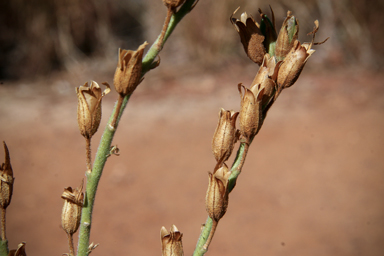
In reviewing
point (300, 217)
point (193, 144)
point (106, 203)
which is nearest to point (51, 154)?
point (106, 203)

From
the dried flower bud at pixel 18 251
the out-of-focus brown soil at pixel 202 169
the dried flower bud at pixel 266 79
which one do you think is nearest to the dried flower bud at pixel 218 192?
the dried flower bud at pixel 266 79

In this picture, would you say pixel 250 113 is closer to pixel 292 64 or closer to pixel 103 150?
pixel 292 64

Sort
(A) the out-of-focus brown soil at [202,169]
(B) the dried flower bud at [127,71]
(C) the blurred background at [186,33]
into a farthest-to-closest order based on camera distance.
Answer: (C) the blurred background at [186,33], (A) the out-of-focus brown soil at [202,169], (B) the dried flower bud at [127,71]

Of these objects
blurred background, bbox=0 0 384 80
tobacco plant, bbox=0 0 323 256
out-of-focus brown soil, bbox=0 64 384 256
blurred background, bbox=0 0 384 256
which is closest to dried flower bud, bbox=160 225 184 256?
tobacco plant, bbox=0 0 323 256

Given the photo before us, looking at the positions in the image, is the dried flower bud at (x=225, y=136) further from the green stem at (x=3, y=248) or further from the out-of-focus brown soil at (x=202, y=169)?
the out-of-focus brown soil at (x=202, y=169)

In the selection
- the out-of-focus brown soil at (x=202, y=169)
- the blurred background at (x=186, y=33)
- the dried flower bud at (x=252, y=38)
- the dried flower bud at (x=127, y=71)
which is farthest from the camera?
the blurred background at (x=186, y=33)

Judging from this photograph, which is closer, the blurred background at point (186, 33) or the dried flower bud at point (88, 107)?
the dried flower bud at point (88, 107)

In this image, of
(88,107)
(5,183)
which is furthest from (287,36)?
(5,183)
